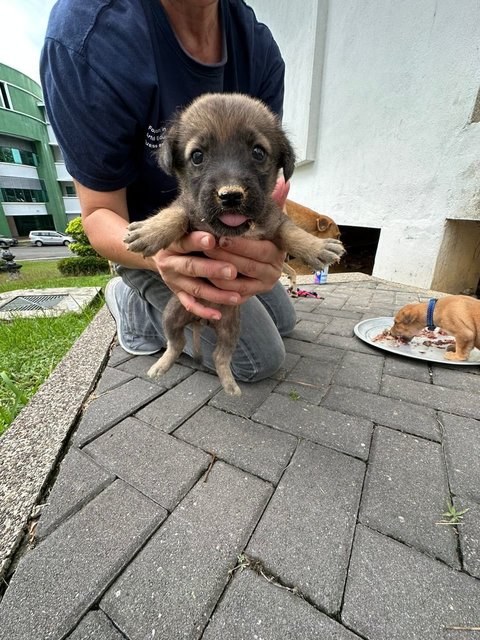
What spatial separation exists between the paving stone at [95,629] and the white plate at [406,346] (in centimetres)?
219

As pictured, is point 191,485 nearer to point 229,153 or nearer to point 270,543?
point 270,543

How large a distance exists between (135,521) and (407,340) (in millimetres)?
2330

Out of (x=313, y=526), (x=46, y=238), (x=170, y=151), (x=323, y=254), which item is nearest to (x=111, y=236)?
(x=170, y=151)

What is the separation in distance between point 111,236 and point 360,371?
5.95 feet

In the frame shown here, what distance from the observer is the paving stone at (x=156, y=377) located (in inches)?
79.2

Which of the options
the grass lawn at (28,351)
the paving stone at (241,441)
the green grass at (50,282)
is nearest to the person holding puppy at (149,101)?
the paving stone at (241,441)

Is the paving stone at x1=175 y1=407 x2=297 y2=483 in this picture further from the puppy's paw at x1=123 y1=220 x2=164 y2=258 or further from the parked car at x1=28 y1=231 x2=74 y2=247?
the parked car at x1=28 y1=231 x2=74 y2=247

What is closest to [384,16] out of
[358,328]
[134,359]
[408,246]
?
[408,246]

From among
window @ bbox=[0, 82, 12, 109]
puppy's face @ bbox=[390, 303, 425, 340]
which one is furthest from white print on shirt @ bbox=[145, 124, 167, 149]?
window @ bbox=[0, 82, 12, 109]

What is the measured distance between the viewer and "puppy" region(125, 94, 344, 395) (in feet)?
3.65

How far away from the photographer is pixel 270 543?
1047mm

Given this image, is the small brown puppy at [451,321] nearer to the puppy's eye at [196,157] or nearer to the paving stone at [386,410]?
the paving stone at [386,410]

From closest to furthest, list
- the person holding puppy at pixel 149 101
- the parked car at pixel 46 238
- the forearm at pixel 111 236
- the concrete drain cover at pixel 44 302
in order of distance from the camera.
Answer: the person holding puppy at pixel 149 101 → the forearm at pixel 111 236 → the concrete drain cover at pixel 44 302 → the parked car at pixel 46 238

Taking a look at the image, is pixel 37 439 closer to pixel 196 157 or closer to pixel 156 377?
pixel 156 377
